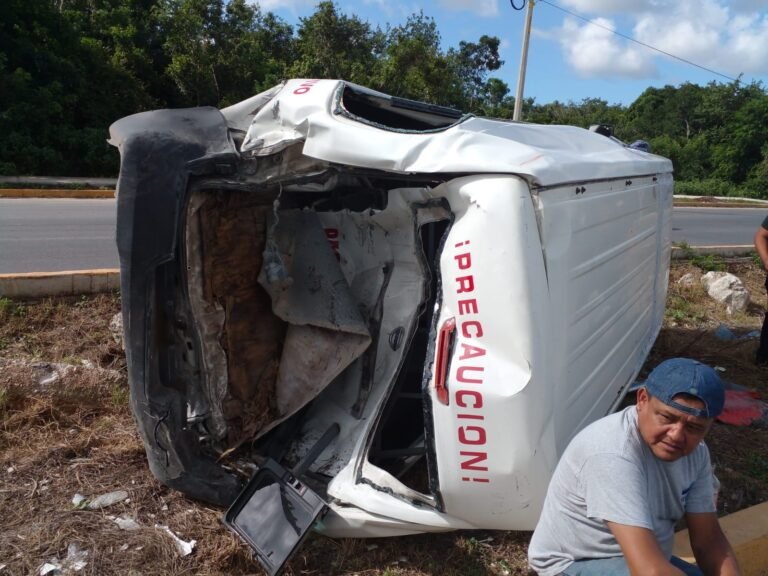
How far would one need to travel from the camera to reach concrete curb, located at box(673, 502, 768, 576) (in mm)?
2799

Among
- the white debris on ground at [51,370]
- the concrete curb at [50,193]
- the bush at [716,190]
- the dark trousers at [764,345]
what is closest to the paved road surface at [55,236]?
the concrete curb at [50,193]

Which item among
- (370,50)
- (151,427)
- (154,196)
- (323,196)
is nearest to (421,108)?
(323,196)

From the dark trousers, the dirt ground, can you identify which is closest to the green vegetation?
the dark trousers

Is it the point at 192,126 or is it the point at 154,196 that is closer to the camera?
the point at 154,196

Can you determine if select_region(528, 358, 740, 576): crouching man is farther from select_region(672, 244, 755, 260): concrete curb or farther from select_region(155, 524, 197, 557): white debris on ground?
select_region(672, 244, 755, 260): concrete curb

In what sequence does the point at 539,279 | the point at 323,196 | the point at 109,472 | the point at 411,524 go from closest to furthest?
the point at 539,279, the point at 411,524, the point at 109,472, the point at 323,196

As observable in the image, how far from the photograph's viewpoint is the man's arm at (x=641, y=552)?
1.77 meters

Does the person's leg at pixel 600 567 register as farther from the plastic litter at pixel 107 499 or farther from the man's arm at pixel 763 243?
the man's arm at pixel 763 243

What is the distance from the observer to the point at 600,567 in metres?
2.00

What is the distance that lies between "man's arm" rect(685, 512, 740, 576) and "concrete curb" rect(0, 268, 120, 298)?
4320mm

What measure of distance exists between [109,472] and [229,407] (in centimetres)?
82

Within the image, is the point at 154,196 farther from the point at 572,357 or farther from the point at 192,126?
the point at 572,357

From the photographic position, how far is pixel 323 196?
3.43 metres

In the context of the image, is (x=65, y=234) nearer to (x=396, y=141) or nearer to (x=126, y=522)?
(x=126, y=522)
